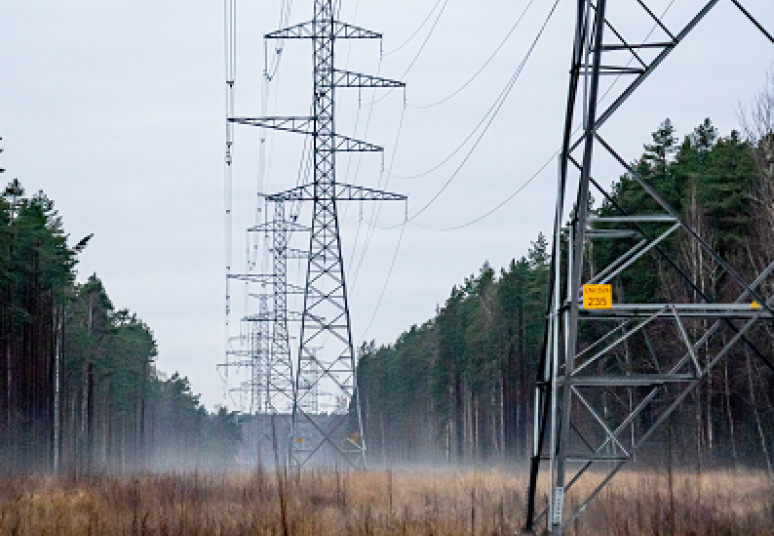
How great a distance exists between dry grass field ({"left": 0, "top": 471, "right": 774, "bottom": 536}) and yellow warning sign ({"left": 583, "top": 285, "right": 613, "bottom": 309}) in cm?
227

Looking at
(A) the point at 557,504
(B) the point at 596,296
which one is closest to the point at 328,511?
(A) the point at 557,504

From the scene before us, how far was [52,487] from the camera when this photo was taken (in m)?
26.1

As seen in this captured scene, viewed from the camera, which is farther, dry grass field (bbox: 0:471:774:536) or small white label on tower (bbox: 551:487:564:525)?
small white label on tower (bbox: 551:487:564:525)

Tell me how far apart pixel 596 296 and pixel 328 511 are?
6.03 meters

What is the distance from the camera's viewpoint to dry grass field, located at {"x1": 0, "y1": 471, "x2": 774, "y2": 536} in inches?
592

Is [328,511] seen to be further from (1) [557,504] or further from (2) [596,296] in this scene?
(2) [596,296]

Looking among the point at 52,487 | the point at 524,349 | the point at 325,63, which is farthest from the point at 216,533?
the point at 524,349

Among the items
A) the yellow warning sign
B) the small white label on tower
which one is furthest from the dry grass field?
the yellow warning sign

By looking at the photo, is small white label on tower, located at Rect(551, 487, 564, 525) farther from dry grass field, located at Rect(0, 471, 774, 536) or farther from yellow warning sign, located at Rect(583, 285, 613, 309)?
yellow warning sign, located at Rect(583, 285, 613, 309)

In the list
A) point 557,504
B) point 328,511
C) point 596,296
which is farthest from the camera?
point 328,511

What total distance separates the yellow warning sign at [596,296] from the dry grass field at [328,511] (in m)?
2.27

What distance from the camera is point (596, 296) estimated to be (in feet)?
54.0

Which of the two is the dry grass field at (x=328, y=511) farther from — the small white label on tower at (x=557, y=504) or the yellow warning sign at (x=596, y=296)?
the yellow warning sign at (x=596, y=296)

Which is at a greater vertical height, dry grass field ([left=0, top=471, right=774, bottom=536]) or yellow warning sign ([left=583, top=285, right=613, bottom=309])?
yellow warning sign ([left=583, top=285, right=613, bottom=309])
